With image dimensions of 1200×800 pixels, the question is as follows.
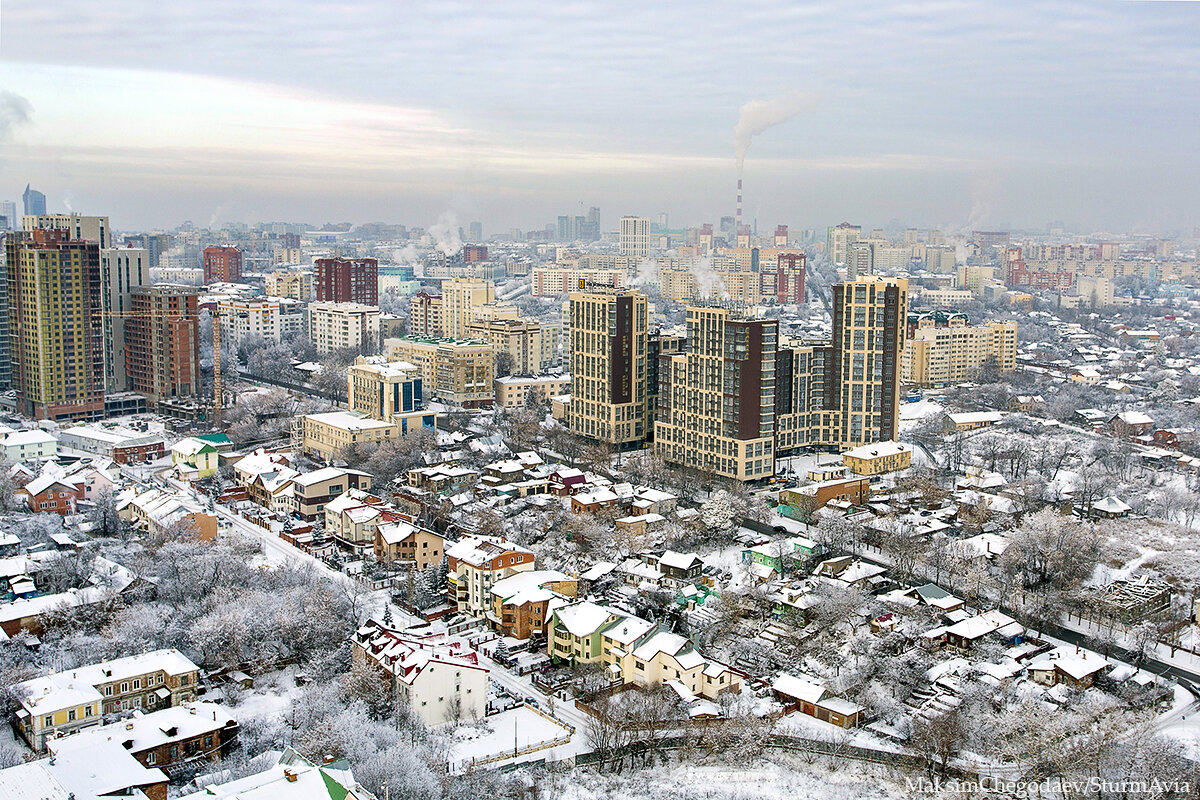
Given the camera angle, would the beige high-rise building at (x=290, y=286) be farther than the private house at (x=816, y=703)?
Yes

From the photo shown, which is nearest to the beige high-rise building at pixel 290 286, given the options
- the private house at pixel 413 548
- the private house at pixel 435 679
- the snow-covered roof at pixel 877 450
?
the snow-covered roof at pixel 877 450

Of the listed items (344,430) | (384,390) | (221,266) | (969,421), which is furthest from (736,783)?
(221,266)

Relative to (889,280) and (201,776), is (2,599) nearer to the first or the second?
(201,776)

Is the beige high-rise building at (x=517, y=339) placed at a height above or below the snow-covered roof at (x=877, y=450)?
above

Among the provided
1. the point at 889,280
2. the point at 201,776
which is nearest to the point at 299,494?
the point at 201,776

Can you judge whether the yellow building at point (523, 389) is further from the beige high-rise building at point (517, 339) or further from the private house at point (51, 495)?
the private house at point (51, 495)

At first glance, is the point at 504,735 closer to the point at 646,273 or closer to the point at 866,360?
the point at 866,360
